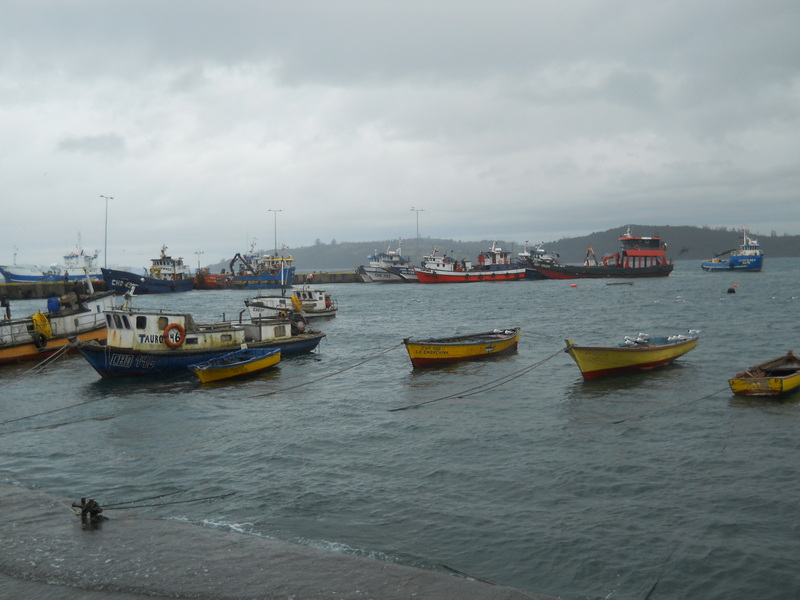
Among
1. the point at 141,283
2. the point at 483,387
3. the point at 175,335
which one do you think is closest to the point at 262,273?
the point at 141,283

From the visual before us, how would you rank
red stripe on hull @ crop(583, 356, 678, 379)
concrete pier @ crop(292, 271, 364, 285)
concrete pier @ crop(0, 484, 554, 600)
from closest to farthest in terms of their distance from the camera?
1. concrete pier @ crop(0, 484, 554, 600)
2. red stripe on hull @ crop(583, 356, 678, 379)
3. concrete pier @ crop(292, 271, 364, 285)

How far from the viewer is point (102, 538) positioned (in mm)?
11398

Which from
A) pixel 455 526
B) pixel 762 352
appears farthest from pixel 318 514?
pixel 762 352

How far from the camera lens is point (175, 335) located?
3127cm

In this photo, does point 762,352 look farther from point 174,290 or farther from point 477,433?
point 174,290

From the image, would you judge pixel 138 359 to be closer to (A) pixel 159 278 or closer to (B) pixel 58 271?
(A) pixel 159 278

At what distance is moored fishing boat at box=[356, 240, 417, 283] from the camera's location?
133 meters

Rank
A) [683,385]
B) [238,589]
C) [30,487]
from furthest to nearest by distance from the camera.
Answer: [683,385] → [30,487] → [238,589]

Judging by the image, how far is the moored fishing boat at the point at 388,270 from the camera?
133250 mm

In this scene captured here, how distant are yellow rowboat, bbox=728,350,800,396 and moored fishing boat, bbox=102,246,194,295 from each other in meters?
87.8

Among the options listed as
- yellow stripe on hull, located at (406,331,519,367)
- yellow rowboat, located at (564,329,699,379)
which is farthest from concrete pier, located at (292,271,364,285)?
yellow rowboat, located at (564,329,699,379)

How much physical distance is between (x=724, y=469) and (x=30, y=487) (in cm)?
1796

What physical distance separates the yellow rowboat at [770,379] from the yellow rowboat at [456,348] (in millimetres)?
13063

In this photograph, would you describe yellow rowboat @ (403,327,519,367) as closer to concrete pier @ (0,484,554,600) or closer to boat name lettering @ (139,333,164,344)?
boat name lettering @ (139,333,164,344)
